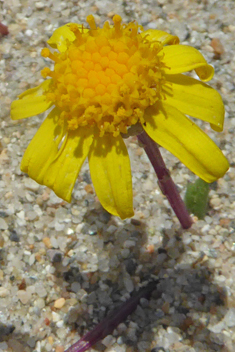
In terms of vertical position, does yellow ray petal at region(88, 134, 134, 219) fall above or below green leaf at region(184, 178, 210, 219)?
above

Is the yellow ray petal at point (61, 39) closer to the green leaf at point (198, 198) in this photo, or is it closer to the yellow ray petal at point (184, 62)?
the yellow ray petal at point (184, 62)

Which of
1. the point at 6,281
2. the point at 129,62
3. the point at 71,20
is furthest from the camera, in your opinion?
the point at 71,20

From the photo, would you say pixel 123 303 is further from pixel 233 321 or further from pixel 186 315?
pixel 233 321

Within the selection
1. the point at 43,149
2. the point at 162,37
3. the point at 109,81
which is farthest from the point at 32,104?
the point at 162,37

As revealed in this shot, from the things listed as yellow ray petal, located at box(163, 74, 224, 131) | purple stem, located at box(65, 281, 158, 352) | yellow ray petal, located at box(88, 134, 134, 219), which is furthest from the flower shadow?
yellow ray petal, located at box(163, 74, 224, 131)

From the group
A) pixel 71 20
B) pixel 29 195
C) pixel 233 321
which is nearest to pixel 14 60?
pixel 71 20

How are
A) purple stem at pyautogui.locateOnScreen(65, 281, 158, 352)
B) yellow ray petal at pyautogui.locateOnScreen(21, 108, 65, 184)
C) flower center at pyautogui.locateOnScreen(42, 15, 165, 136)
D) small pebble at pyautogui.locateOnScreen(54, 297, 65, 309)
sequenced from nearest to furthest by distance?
flower center at pyautogui.locateOnScreen(42, 15, 165, 136), yellow ray petal at pyautogui.locateOnScreen(21, 108, 65, 184), purple stem at pyautogui.locateOnScreen(65, 281, 158, 352), small pebble at pyautogui.locateOnScreen(54, 297, 65, 309)

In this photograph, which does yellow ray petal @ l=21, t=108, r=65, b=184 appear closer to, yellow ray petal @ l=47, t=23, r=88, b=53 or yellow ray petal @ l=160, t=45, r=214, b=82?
yellow ray petal @ l=47, t=23, r=88, b=53
